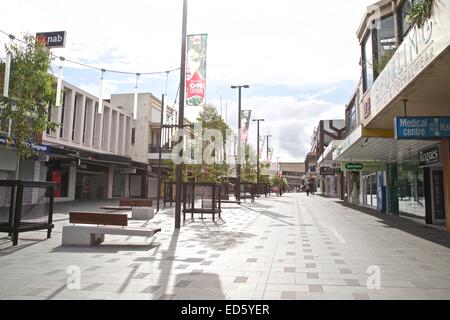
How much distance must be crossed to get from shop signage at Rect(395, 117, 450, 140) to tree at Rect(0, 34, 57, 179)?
37.7 ft

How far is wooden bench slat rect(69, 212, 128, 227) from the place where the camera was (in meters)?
10.1

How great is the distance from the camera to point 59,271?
708 cm

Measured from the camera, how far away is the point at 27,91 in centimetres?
1312

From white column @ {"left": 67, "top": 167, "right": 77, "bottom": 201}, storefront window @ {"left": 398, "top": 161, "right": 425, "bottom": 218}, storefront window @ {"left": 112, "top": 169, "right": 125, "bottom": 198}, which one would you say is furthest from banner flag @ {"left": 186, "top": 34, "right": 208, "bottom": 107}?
storefront window @ {"left": 112, "top": 169, "right": 125, "bottom": 198}

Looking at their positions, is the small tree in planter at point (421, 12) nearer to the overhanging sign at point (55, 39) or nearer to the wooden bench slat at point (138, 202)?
the overhanging sign at point (55, 39)

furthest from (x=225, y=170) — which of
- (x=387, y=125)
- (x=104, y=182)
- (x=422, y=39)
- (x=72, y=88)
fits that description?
(x=422, y=39)

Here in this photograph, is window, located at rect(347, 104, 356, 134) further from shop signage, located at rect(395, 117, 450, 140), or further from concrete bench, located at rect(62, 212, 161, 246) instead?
concrete bench, located at rect(62, 212, 161, 246)

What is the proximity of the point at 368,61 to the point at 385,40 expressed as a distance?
5.82 ft

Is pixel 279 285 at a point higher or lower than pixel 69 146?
lower

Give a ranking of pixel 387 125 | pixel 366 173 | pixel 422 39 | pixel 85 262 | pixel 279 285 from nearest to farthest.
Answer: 1. pixel 279 285
2. pixel 85 262
3. pixel 422 39
4. pixel 387 125
5. pixel 366 173

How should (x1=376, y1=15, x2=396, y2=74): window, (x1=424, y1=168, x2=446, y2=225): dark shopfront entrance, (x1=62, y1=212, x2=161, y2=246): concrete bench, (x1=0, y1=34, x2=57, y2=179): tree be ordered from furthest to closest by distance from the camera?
(x1=424, y1=168, x2=446, y2=225): dark shopfront entrance
(x1=376, y1=15, x2=396, y2=74): window
(x1=0, y1=34, x2=57, y2=179): tree
(x1=62, y1=212, x2=161, y2=246): concrete bench

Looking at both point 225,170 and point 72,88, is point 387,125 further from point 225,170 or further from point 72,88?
point 72,88

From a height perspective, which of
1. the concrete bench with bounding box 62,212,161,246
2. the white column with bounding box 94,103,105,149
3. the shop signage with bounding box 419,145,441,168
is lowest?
the concrete bench with bounding box 62,212,161,246

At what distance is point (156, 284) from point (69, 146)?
26901mm
